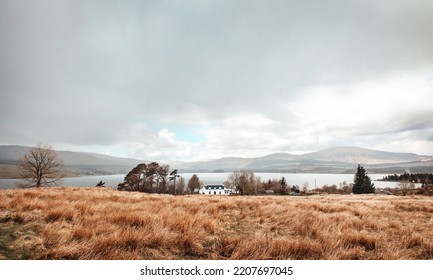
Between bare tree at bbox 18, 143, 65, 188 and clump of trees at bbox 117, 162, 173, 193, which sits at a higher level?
bare tree at bbox 18, 143, 65, 188

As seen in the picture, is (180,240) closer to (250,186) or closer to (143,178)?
(143,178)

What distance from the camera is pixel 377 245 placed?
11.9 feet

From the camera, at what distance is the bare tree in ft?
94.1

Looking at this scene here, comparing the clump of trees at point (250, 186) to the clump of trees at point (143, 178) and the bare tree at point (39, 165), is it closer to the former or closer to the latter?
Result: the clump of trees at point (143, 178)

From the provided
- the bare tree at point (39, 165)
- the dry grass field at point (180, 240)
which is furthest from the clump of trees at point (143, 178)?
the dry grass field at point (180, 240)

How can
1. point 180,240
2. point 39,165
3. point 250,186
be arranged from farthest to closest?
point 250,186, point 39,165, point 180,240

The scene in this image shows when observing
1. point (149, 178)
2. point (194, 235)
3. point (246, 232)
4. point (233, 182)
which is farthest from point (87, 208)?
point (233, 182)

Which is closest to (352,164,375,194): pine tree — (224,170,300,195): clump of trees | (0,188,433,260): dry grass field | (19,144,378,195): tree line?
(19,144,378,195): tree line

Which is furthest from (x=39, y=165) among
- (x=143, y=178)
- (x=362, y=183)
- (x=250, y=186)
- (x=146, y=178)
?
(x=362, y=183)

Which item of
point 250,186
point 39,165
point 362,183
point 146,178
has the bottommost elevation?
point 250,186

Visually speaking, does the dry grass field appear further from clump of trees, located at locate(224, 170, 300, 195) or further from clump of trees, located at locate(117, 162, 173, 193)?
clump of trees, located at locate(224, 170, 300, 195)

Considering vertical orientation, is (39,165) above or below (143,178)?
above

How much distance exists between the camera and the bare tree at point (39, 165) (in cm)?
2869

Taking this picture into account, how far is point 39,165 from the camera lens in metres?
29.6
